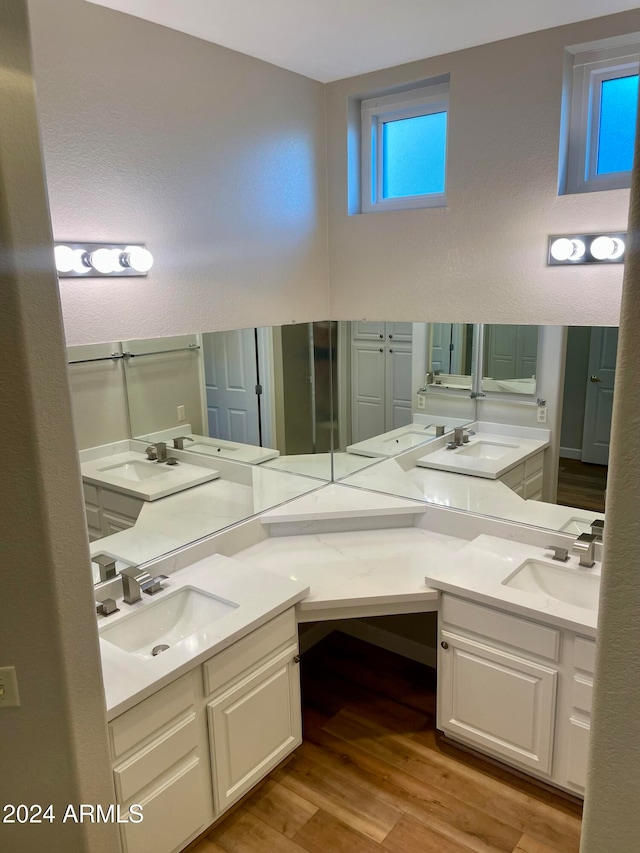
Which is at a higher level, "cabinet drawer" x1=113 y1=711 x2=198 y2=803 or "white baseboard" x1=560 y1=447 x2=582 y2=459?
"white baseboard" x1=560 y1=447 x2=582 y2=459

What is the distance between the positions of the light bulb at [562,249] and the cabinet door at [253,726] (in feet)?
6.05

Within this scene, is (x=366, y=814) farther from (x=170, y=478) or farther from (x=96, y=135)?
(x=96, y=135)

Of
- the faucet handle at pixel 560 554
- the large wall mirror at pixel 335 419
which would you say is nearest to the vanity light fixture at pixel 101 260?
the large wall mirror at pixel 335 419

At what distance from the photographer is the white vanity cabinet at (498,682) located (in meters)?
2.20

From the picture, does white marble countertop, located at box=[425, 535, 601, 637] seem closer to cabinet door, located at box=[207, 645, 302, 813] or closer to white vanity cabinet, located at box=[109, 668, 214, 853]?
cabinet door, located at box=[207, 645, 302, 813]

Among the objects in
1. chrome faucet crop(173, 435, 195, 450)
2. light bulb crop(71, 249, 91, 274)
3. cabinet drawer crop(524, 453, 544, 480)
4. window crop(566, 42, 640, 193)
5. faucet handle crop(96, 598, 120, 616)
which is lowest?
faucet handle crop(96, 598, 120, 616)

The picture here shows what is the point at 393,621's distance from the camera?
321cm

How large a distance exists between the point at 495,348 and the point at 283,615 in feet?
4.66

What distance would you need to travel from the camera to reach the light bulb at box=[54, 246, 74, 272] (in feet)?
6.37

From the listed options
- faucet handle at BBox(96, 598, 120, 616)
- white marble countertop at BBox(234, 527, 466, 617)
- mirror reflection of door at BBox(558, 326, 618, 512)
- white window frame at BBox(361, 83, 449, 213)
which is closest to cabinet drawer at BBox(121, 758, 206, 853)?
faucet handle at BBox(96, 598, 120, 616)

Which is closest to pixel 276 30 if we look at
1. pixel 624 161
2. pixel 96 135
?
pixel 96 135

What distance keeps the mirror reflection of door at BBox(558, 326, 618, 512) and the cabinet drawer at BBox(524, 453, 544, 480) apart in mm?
87

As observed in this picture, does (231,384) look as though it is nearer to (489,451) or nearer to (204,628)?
(204,628)

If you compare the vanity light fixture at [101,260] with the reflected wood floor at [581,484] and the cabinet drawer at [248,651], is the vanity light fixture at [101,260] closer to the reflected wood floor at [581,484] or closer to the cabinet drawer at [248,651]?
the cabinet drawer at [248,651]
